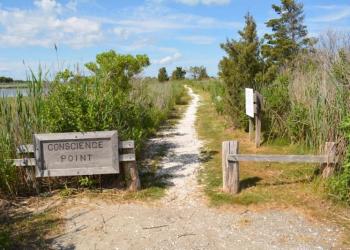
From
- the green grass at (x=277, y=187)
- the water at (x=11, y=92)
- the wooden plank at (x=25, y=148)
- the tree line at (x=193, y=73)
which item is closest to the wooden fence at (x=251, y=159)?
the green grass at (x=277, y=187)

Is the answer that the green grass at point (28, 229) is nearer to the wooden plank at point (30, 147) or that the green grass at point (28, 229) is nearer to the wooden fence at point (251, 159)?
the wooden plank at point (30, 147)

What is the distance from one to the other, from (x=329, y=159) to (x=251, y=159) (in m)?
1.11

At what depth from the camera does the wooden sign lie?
207 inches

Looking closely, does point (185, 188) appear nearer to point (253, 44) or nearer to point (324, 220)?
point (324, 220)

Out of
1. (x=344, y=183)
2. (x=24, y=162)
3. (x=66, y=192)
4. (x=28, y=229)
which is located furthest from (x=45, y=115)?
(x=344, y=183)

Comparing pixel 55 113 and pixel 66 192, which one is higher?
pixel 55 113

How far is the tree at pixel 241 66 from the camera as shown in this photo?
379 inches

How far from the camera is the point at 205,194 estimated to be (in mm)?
5445

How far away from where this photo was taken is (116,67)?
23.4ft

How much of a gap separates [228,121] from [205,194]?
6.02 meters

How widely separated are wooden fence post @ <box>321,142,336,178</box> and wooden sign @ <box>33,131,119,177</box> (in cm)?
309

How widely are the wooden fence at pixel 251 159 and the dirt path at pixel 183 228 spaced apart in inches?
20.8

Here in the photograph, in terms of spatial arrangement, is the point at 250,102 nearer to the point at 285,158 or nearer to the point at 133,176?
the point at 285,158

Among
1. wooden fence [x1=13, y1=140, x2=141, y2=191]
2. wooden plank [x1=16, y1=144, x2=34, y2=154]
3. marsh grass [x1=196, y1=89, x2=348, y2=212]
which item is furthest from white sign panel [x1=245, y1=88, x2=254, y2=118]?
wooden plank [x1=16, y1=144, x2=34, y2=154]
